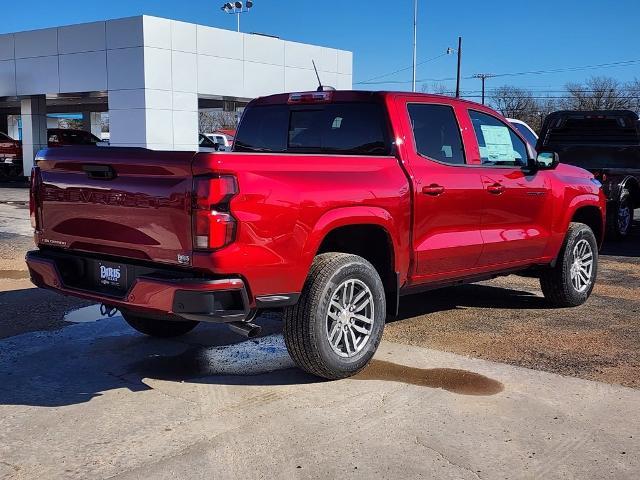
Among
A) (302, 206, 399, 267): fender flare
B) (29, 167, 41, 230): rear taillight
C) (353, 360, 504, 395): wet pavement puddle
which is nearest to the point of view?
(302, 206, 399, 267): fender flare

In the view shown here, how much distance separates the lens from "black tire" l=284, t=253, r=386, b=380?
4523mm

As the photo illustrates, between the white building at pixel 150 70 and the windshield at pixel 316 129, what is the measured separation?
16.3 m

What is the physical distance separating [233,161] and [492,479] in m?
2.16

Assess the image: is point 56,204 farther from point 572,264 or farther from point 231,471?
point 572,264

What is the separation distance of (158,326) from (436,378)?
2.37 metres

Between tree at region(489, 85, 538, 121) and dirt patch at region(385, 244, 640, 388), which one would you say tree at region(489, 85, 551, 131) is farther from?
dirt patch at region(385, 244, 640, 388)

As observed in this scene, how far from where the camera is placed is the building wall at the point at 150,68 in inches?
855

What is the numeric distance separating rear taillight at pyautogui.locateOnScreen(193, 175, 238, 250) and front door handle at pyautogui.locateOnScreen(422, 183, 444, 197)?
1.77m

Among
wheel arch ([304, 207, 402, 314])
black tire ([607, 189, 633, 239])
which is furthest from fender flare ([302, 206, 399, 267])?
black tire ([607, 189, 633, 239])

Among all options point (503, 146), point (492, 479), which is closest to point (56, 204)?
point (492, 479)

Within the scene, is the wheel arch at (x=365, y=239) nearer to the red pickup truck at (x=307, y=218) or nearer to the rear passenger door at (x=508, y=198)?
the red pickup truck at (x=307, y=218)

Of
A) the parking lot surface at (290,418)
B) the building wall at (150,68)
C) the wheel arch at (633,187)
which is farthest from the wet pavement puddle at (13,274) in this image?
the building wall at (150,68)

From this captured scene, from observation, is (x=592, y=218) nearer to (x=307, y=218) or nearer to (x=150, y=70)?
(x=307, y=218)

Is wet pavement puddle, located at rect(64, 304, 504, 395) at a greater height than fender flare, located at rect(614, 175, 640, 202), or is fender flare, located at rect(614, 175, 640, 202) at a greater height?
fender flare, located at rect(614, 175, 640, 202)
